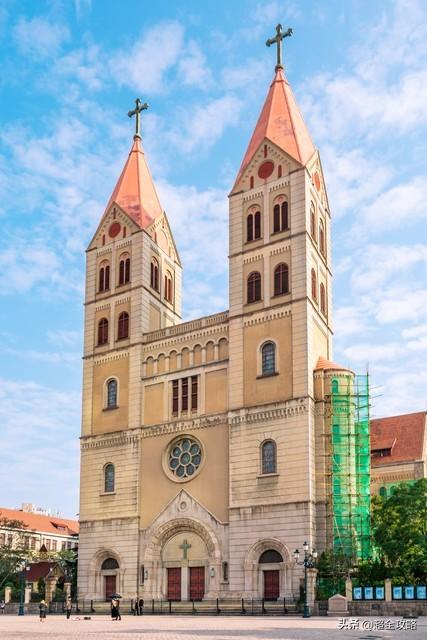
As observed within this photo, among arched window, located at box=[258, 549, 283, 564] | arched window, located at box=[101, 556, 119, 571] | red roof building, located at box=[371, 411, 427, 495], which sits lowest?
arched window, located at box=[101, 556, 119, 571]

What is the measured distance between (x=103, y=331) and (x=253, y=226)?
45.8 ft

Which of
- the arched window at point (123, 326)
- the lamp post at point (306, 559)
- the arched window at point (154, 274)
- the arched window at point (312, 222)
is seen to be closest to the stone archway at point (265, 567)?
the lamp post at point (306, 559)

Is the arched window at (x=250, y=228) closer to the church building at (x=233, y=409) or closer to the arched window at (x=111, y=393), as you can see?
the church building at (x=233, y=409)

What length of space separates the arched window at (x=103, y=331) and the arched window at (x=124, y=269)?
3098 mm

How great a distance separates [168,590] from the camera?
5106 centimetres

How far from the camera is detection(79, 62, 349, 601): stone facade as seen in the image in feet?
154

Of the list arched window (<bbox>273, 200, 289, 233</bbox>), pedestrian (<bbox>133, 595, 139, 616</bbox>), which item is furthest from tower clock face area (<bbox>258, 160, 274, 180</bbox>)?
pedestrian (<bbox>133, 595, 139, 616</bbox>)

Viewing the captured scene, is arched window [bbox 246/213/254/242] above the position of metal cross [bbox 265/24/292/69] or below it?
below

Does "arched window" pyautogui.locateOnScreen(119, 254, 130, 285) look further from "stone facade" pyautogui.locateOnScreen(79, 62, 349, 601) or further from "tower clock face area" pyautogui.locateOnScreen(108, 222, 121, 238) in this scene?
"tower clock face area" pyautogui.locateOnScreen(108, 222, 121, 238)

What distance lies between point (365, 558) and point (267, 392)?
11.0 m

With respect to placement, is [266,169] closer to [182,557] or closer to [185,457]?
[185,457]

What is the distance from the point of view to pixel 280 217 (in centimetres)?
5288

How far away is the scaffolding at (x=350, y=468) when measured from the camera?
46.1 m

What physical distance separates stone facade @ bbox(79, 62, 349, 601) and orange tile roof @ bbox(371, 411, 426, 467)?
16.2 m
